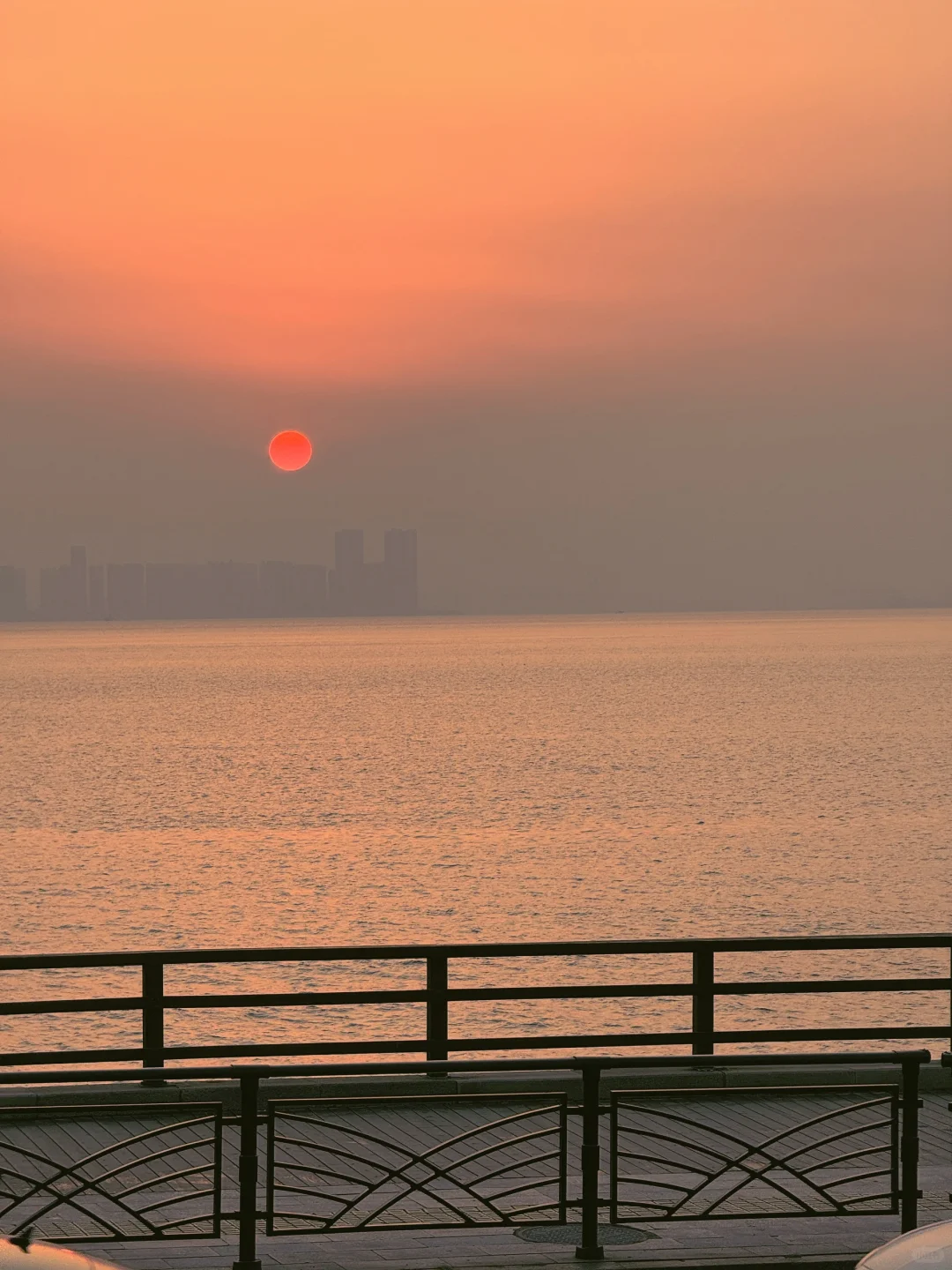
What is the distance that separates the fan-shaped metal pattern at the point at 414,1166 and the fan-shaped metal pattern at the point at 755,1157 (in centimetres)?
58

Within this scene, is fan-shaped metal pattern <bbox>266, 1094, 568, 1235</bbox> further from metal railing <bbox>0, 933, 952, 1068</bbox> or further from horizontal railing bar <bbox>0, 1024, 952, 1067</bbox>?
metal railing <bbox>0, 933, 952, 1068</bbox>

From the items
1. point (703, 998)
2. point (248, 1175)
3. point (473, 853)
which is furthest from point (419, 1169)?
point (473, 853)

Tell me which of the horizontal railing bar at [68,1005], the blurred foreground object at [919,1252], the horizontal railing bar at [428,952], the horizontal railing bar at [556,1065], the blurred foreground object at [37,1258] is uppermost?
the blurred foreground object at [37,1258]

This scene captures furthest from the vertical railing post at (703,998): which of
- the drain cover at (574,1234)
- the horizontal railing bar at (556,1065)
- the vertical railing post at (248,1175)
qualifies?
the vertical railing post at (248,1175)

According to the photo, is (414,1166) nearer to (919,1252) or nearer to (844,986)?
(844,986)

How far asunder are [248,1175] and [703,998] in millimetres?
6106

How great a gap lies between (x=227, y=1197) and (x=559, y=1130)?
9.06 feet

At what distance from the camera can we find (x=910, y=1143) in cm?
1020

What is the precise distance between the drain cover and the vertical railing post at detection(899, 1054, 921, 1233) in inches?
62.0

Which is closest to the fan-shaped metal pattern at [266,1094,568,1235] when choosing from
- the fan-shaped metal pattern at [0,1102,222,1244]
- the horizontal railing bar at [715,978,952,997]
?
the fan-shaped metal pattern at [0,1102,222,1244]

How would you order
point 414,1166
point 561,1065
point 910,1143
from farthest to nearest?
point 414,1166, point 910,1143, point 561,1065

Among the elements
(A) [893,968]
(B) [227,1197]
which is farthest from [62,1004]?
(A) [893,968]

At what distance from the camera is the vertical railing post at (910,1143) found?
1005 centimetres

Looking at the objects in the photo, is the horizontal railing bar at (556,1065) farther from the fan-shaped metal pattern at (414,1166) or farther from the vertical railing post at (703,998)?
the vertical railing post at (703,998)
